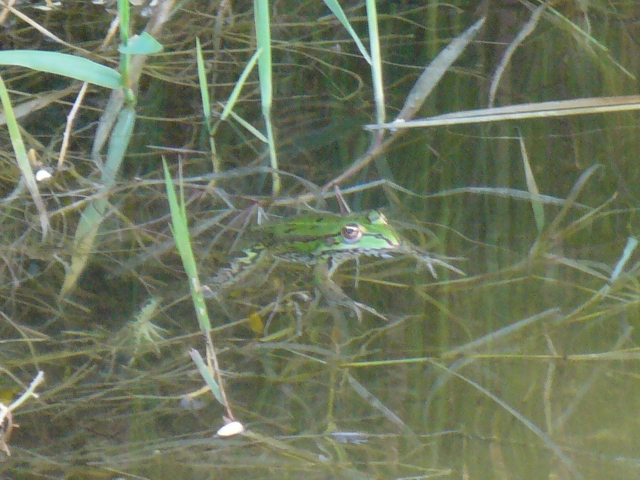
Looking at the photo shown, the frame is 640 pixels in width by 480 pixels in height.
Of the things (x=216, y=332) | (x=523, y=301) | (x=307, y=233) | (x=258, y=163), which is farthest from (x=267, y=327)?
A: (x=523, y=301)

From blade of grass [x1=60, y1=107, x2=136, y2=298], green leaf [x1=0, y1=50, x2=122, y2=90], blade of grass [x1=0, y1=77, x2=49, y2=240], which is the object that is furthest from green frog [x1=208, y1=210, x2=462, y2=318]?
green leaf [x1=0, y1=50, x2=122, y2=90]

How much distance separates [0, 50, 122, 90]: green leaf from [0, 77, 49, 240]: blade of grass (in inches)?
4.2

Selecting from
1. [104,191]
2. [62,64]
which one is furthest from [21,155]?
[104,191]

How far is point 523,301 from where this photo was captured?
7.16 feet

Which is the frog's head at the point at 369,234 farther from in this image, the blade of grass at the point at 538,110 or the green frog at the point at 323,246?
the blade of grass at the point at 538,110

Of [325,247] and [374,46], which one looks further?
[325,247]

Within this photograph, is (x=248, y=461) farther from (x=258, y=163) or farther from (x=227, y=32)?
(x=227, y=32)

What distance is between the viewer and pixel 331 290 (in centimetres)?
217

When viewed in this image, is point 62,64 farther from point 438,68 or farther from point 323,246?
point 438,68

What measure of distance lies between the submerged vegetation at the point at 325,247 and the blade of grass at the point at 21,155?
0.06m

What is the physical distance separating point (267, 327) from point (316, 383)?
0.86 ft

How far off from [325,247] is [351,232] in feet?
0.50

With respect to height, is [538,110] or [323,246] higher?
[538,110]

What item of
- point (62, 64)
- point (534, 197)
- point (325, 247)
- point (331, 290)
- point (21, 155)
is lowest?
point (331, 290)
